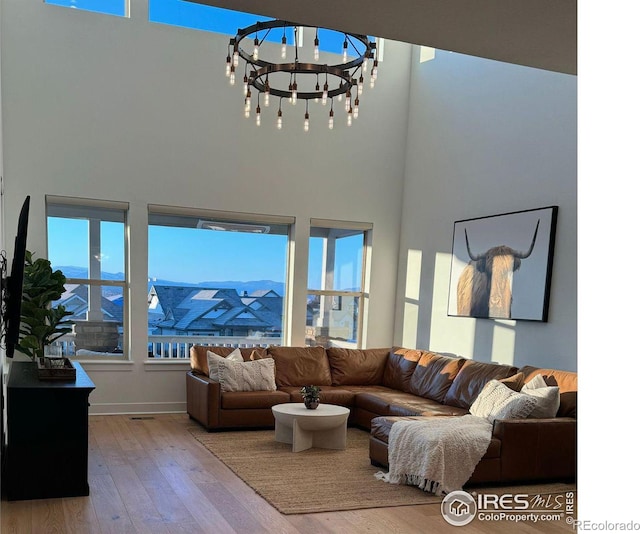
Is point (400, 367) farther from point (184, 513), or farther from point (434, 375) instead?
point (184, 513)

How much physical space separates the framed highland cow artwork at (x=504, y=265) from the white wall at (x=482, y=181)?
0.09m

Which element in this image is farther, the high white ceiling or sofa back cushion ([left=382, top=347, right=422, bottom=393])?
sofa back cushion ([left=382, top=347, right=422, bottom=393])

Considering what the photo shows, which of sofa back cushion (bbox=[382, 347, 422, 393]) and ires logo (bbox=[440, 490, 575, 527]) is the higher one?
sofa back cushion (bbox=[382, 347, 422, 393])

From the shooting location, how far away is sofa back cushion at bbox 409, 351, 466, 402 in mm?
6664

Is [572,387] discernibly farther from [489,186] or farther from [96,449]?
[96,449]

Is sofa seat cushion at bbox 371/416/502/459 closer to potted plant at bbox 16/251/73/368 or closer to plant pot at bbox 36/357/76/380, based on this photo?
plant pot at bbox 36/357/76/380

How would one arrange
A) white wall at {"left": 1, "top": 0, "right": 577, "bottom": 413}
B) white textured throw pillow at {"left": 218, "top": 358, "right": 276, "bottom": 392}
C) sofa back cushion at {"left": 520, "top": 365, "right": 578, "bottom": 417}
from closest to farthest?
sofa back cushion at {"left": 520, "top": 365, "right": 578, "bottom": 417} < white wall at {"left": 1, "top": 0, "right": 577, "bottom": 413} < white textured throw pillow at {"left": 218, "top": 358, "right": 276, "bottom": 392}

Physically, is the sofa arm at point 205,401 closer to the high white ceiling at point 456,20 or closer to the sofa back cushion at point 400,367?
the sofa back cushion at point 400,367

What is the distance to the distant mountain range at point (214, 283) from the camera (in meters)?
7.39

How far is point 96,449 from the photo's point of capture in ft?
18.9

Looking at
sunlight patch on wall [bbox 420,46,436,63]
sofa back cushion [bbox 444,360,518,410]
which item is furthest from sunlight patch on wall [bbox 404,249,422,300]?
sunlight patch on wall [bbox 420,46,436,63]

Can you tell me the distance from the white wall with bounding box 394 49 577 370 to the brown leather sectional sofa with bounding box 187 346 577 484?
14.1 inches

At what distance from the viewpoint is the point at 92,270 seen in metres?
7.46
